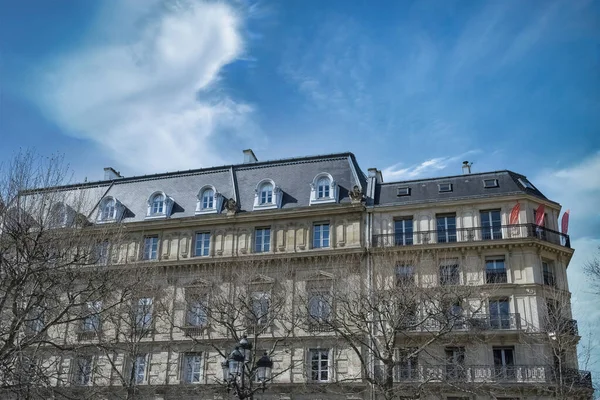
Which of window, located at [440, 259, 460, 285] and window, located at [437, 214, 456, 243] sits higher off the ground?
window, located at [437, 214, 456, 243]

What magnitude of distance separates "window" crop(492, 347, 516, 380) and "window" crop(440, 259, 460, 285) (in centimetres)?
351

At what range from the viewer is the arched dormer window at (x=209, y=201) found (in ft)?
117

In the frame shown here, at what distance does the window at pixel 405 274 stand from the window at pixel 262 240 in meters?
7.01

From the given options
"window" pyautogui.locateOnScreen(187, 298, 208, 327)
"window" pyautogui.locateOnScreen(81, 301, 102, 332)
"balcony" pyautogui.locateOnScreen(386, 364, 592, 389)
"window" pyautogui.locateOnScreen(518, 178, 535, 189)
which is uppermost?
"window" pyautogui.locateOnScreen(518, 178, 535, 189)

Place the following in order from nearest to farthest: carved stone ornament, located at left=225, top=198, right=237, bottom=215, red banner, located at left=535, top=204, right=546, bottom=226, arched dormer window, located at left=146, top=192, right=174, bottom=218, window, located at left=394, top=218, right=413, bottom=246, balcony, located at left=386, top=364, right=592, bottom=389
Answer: balcony, located at left=386, top=364, right=592, bottom=389
red banner, located at left=535, top=204, right=546, bottom=226
window, located at left=394, top=218, right=413, bottom=246
carved stone ornament, located at left=225, top=198, right=237, bottom=215
arched dormer window, located at left=146, top=192, right=174, bottom=218

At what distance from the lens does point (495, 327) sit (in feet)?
94.8

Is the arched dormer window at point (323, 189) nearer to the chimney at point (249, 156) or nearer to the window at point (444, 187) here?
the window at point (444, 187)

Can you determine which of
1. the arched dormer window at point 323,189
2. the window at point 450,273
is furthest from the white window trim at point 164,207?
the window at point 450,273

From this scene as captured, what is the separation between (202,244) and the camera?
34.8 meters

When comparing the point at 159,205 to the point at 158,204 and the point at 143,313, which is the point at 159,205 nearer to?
the point at 158,204

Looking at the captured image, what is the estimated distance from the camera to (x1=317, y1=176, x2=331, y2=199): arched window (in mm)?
34344

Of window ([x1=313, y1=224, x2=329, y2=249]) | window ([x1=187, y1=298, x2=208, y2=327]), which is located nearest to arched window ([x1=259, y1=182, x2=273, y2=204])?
window ([x1=313, y1=224, x2=329, y2=249])

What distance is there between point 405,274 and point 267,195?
9172 millimetres

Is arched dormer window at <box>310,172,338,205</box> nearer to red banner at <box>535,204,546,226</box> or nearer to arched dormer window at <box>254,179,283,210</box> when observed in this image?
arched dormer window at <box>254,179,283,210</box>
